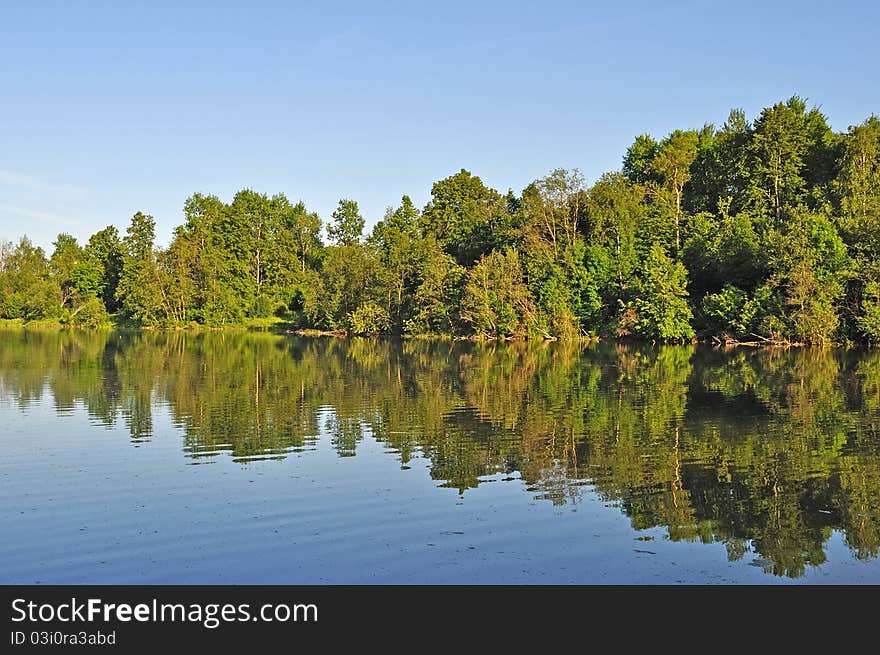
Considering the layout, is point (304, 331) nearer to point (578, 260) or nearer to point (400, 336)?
point (400, 336)

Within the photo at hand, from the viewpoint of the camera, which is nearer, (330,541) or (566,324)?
(330,541)

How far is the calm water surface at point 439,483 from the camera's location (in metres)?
10.2

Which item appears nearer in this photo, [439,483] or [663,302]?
[439,483]

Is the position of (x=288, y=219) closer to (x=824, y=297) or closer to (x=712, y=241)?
(x=712, y=241)

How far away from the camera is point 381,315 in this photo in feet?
271

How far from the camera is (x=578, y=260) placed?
73062 millimetres

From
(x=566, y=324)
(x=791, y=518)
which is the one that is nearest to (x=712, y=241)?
(x=566, y=324)

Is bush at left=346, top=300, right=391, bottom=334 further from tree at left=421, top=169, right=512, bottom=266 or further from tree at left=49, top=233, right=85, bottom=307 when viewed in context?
tree at left=49, top=233, right=85, bottom=307

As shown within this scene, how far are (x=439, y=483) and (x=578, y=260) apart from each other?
6041 centimetres

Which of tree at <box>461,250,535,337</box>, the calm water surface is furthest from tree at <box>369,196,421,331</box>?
the calm water surface

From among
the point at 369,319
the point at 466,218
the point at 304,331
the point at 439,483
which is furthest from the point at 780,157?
the point at 439,483

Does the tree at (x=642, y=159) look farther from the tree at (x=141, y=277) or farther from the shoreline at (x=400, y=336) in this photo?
the tree at (x=141, y=277)

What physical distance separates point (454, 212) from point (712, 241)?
116ft
